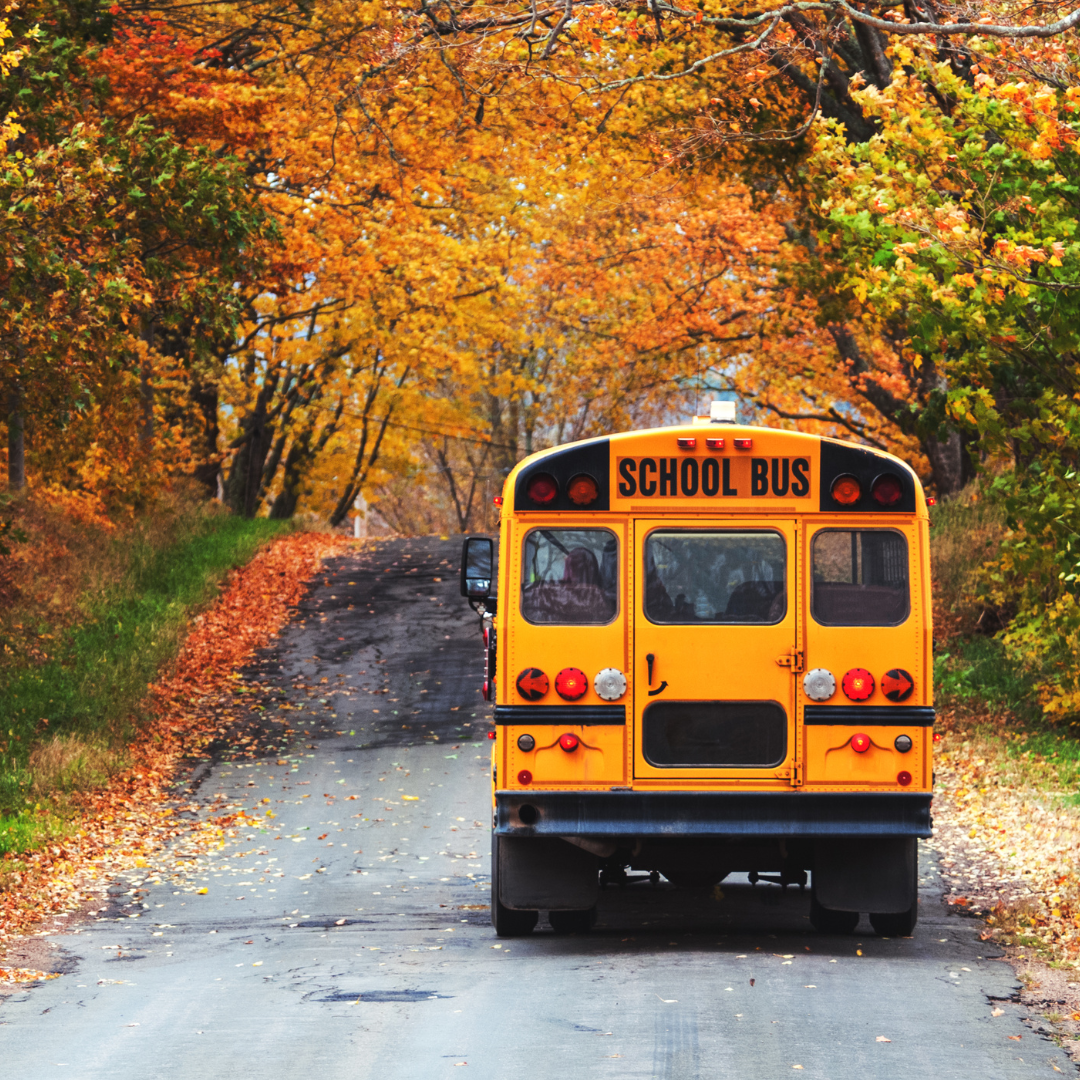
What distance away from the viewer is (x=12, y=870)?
10781 millimetres

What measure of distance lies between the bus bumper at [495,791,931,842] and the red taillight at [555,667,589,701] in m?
0.52

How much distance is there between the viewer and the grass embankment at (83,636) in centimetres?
1376

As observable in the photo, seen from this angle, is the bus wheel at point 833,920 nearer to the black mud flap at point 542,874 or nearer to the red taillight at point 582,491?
the black mud flap at point 542,874

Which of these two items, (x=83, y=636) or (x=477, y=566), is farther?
(x=83, y=636)

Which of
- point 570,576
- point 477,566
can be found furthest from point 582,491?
point 477,566

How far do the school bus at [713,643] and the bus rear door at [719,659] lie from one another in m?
0.01

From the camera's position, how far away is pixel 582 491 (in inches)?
323

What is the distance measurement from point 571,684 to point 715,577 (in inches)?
37.9

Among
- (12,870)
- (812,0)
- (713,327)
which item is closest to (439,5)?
(812,0)

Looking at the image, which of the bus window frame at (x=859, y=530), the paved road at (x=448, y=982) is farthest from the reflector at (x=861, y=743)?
the paved road at (x=448, y=982)

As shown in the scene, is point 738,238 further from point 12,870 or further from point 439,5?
point 12,870

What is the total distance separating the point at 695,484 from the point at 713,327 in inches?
814

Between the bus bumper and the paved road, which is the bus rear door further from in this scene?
the paved road

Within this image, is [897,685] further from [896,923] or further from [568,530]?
[568,530]
